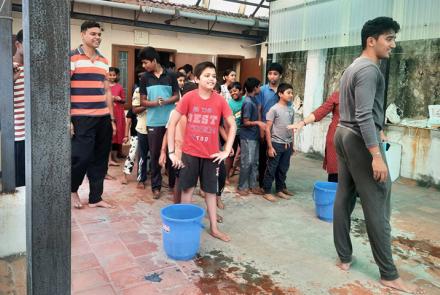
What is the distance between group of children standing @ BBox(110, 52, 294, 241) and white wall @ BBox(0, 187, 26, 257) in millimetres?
1402

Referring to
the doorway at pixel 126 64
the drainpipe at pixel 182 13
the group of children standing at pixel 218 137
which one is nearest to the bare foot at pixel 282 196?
the group of children standing at pixel 218 137

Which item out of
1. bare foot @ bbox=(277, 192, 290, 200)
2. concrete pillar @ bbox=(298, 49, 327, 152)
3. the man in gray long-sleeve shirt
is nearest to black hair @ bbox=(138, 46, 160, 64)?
bare foot @ bbox=(277, 192, 290, 200)

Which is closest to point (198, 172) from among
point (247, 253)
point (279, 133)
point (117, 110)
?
point (247, 253)

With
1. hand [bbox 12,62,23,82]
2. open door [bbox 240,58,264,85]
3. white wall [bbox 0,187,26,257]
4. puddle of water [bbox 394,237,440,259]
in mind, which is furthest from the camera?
open door [bbox 240,58,264,85]

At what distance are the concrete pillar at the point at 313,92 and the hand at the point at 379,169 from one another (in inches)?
204

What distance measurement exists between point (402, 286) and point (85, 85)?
10.8ft

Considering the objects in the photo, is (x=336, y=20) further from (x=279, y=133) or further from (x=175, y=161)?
(x=175, y=161)

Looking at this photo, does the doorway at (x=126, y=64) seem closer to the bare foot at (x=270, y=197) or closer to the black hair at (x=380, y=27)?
the bare foot at (x=270, y=197)

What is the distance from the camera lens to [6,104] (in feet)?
12.5

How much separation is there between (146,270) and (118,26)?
6.84 m

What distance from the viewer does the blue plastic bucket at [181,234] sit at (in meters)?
3.06

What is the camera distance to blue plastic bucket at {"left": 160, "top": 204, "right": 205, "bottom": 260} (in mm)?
3057

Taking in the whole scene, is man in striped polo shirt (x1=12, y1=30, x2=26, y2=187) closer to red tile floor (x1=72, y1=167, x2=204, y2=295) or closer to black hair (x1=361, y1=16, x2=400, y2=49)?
red tile floor (x1=72, y1=167, x2=204, y2=295)

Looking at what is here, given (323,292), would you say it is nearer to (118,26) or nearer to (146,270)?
(146,270)
